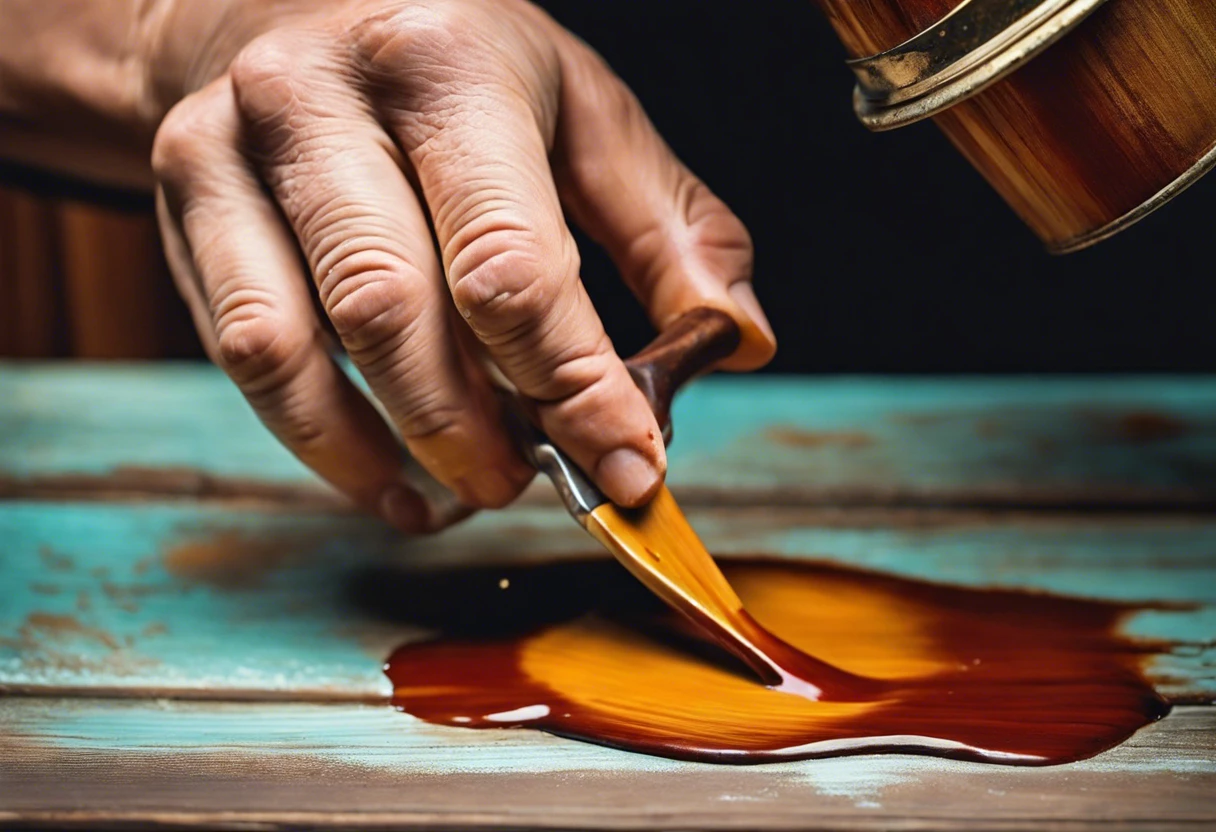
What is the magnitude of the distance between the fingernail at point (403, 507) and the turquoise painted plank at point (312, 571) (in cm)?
5

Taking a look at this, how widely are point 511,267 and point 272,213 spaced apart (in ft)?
0.65

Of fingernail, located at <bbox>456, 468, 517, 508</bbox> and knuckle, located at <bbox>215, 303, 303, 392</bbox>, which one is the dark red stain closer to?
fingernail, located at <bbox>456, 468, 517, 508</bbox>

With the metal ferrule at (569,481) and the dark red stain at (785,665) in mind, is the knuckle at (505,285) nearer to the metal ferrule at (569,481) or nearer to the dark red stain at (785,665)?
the metal ferrule at (569,481)

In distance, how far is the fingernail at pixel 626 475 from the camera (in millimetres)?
637

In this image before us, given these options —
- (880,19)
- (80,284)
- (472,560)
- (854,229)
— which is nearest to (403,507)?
(472,560)

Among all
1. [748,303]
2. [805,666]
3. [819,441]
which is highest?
[748,303]

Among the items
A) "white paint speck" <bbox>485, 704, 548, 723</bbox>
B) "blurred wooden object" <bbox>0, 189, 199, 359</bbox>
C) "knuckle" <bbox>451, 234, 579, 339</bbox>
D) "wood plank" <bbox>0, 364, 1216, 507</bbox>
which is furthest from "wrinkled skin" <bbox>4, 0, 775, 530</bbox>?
"blurred wooden object" <bbox>0, 189, 199, 359</bbox>

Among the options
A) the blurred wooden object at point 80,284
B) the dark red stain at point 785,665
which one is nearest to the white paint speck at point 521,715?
the dark red stain at point 785,665

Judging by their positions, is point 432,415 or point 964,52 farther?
point 432,415

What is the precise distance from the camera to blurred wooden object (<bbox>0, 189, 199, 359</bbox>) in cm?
162

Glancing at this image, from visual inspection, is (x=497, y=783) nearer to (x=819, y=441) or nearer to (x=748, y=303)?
(x=748, y=303)

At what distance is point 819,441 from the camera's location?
1.03 m

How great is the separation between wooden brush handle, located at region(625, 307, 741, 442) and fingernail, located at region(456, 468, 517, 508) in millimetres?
102

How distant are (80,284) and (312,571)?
1.06 m
